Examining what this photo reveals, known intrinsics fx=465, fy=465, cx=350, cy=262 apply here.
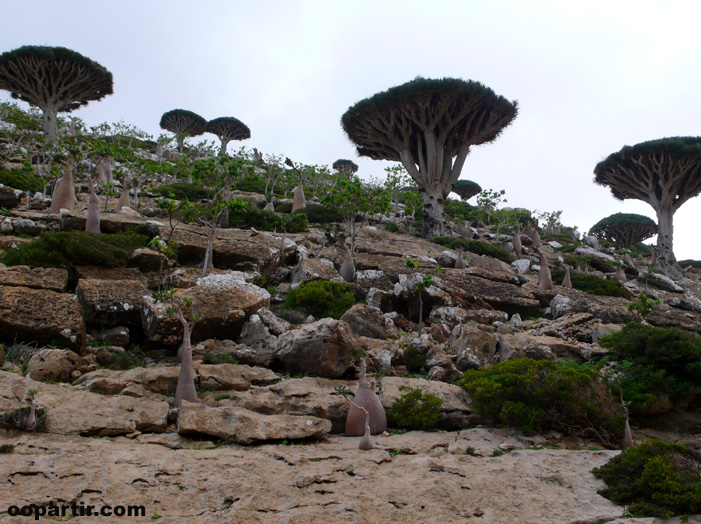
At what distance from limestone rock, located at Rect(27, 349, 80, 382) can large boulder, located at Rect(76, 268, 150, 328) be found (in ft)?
7.52

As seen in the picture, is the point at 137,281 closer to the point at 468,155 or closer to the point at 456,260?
the point at 456,260

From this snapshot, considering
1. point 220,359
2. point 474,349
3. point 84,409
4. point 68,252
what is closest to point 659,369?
point 474,349

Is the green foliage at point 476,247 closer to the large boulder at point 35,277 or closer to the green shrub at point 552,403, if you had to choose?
the green shrub at point 552,403

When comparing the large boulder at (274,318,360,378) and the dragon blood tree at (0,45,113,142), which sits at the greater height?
the dragon blood tree at (0,45,113,142)

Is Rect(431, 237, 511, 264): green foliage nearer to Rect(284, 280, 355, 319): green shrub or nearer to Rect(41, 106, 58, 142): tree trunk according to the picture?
Rect(284, 280, 355, 319): green shrub

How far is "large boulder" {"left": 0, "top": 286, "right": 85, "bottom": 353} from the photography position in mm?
10820

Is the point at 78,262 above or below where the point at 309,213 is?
below

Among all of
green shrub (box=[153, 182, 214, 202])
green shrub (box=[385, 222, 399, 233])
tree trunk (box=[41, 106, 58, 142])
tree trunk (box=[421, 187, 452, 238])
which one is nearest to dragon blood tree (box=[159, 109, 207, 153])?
tree trunk (box=[41, 106, 58, 142])

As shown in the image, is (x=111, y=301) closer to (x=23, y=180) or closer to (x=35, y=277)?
(x=35, y=277)

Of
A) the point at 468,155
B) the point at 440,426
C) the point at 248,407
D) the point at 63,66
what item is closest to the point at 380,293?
the point at 440,426

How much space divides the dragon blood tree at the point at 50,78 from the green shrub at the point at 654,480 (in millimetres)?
45406

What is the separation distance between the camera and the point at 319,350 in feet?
38.5

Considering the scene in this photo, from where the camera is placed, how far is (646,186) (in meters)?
37.7

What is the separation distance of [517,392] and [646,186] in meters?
35.1
